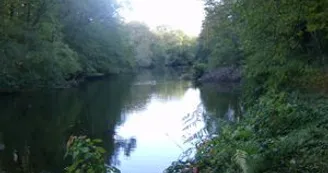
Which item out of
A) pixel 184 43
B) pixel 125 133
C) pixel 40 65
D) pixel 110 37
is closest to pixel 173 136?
pixel 125 133

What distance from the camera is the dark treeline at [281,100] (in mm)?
6559

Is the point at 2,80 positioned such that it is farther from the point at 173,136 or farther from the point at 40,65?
the point at 173,136

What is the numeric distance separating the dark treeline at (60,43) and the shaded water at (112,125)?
225 centimetres

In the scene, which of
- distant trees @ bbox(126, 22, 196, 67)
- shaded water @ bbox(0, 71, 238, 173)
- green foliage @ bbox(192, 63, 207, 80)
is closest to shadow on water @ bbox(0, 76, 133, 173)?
shaded water @ bbox(0, 71, 238, 173)

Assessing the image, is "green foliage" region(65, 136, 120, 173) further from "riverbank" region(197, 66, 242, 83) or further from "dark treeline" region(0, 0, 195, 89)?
"riverbank" region(197, 66, 242, 83)

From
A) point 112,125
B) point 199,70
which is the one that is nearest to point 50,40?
point 112,125

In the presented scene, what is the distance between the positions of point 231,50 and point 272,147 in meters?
31.4

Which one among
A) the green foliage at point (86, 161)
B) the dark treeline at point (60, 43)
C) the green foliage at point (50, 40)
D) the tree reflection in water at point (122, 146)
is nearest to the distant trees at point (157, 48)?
the dark treeline at point (60, 43)

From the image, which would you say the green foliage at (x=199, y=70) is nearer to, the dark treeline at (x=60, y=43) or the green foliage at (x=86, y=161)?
the dark treeline at (x=60, y=43)

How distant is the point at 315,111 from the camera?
8938mm

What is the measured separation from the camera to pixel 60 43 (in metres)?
37.8

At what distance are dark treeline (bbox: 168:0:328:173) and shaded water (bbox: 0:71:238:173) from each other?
2.43 m

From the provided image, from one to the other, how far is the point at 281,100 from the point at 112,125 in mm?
8689

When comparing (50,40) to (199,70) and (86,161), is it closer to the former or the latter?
(199,70)
